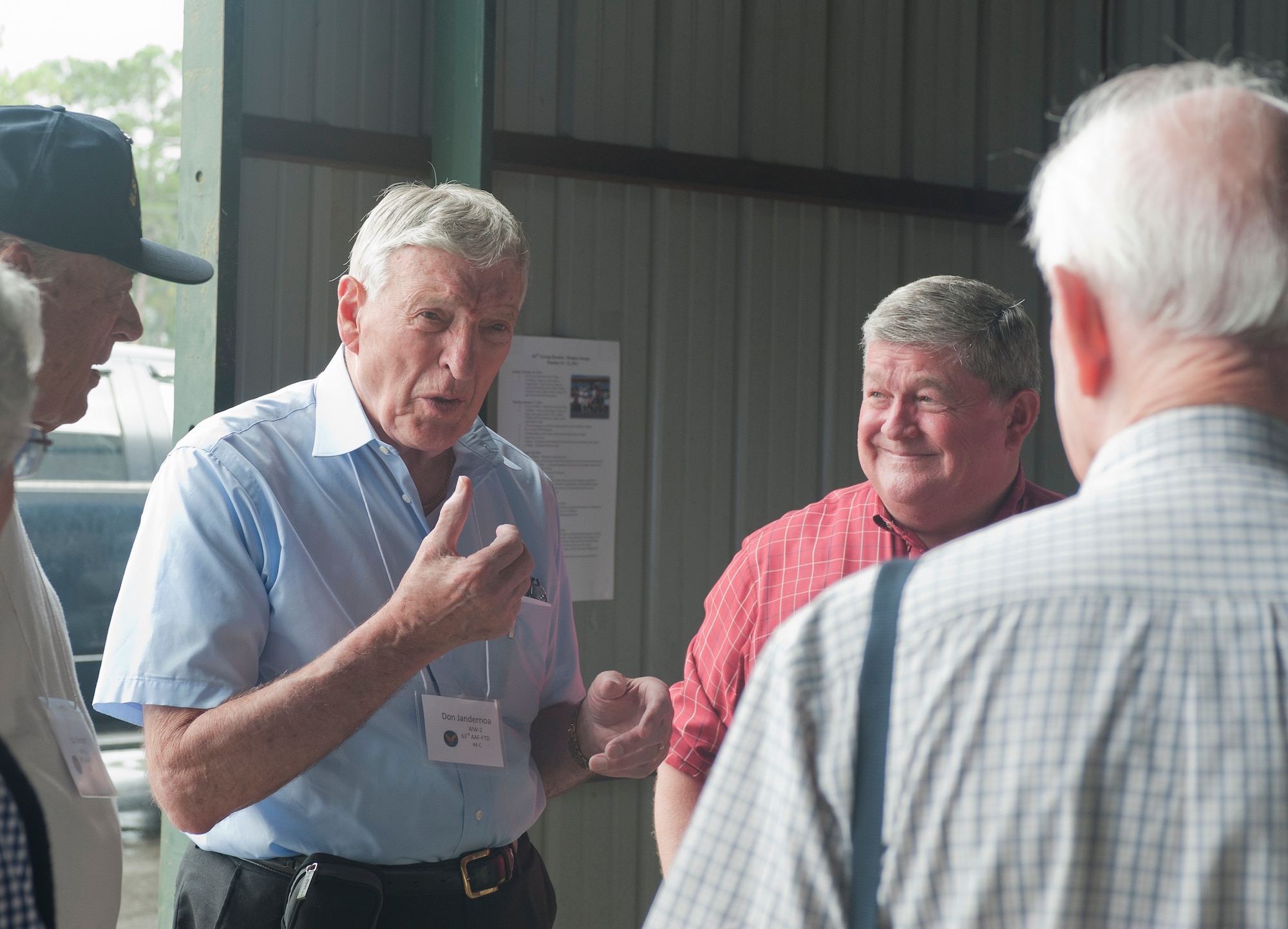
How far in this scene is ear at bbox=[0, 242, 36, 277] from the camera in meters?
1.51

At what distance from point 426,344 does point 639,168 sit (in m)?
2.17

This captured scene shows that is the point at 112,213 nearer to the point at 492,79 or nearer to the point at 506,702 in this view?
the point at 506,702

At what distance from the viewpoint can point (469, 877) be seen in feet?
5.65

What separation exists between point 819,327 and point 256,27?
2.26 m

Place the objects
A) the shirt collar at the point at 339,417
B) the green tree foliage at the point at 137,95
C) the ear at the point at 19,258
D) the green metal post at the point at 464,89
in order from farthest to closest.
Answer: the green tree foliage at the point at 137,95 < the green metal post at the point at 464,89 < the shirt collar at the point at 339,417 < the ear at the point at 19,258

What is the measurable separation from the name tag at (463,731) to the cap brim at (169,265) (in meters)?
0.83

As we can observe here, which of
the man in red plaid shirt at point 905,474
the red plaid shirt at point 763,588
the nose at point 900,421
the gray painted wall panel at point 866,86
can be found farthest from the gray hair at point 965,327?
the gray painted wall panel at point 866,86

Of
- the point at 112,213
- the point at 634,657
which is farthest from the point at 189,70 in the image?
the point at 634,657

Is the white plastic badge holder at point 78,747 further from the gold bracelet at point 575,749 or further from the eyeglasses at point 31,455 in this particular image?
the gold bracelet at point 575,749

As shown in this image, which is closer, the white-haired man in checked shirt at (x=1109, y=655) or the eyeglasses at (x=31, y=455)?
the white-haired man in checked shirt at (x=1109, y=655)

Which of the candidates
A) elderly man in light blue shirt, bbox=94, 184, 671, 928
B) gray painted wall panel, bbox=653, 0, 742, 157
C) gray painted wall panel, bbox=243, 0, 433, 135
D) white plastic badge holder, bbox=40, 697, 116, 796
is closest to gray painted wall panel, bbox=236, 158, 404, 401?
A: gray painted wall panel, bbox=243, 0, 433, 135

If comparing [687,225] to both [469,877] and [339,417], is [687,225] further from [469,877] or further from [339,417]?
[469,877]

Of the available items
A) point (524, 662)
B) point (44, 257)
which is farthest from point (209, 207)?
point (524, 662)

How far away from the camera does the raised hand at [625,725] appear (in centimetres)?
188
